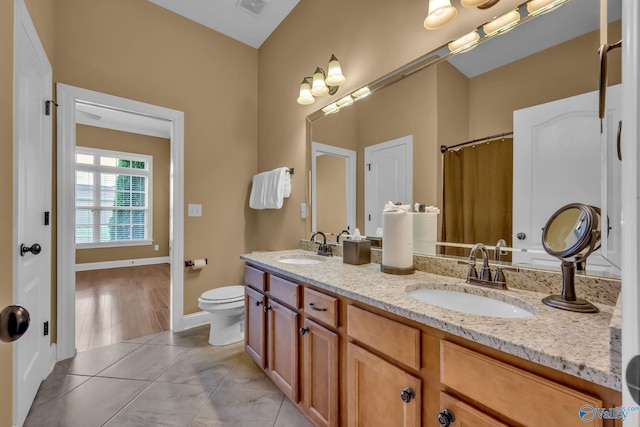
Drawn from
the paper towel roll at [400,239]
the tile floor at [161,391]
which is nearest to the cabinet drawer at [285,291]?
the paper towel roll at [400,239]

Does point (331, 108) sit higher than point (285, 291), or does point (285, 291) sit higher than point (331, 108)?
point (331, 108)

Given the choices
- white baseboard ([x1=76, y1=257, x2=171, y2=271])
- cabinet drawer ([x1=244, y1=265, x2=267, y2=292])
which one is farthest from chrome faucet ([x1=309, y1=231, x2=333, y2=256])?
white baseboard ([x1=76, y1=257, x2=171, y2=271])

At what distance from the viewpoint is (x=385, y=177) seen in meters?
1.69

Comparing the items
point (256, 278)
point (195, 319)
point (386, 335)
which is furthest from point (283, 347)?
point (195, 319)

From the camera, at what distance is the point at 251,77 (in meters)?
3.09

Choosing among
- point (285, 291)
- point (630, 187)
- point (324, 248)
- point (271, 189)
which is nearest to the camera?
point (630, 187)

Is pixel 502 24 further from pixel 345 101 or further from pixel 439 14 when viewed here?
pixel 345 101

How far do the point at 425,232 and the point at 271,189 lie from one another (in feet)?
5.12

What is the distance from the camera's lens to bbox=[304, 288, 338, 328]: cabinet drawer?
3.96ft

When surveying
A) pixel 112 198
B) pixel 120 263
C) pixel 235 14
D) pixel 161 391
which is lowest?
pixel 161 391

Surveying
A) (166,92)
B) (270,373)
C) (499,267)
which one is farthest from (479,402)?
(166,92)

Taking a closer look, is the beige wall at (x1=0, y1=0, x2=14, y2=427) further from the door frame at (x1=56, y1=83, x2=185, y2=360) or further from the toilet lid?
the toilet lid

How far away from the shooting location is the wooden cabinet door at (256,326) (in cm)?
175

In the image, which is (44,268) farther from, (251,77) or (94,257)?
(94,257)
